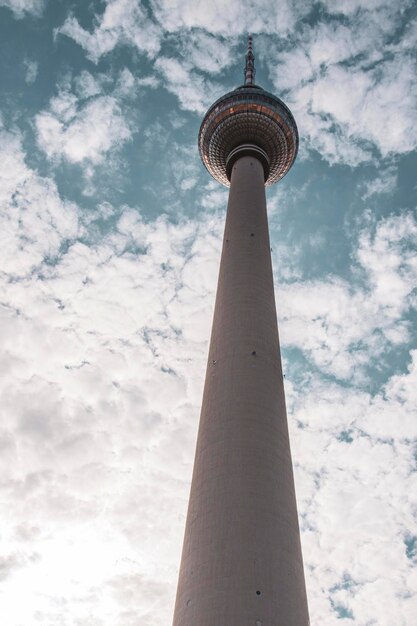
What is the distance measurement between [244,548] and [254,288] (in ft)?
55.3

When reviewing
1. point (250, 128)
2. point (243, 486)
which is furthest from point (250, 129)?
point (243, 486)

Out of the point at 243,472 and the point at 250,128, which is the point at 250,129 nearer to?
the point at 250,128

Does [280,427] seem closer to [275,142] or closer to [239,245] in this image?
[239,245]

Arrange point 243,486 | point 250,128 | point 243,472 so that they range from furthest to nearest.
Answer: point 250,128 < point 243,472 < point 243,486

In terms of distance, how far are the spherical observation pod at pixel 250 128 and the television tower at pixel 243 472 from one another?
9304 mm

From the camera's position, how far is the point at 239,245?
4116 cm

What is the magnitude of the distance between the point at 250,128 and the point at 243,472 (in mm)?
34046

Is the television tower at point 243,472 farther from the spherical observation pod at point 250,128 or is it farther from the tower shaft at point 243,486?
the spherical observation pod at point 250,128

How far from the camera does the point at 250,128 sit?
52500 millimetres

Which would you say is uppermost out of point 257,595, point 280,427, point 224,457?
point 280,427

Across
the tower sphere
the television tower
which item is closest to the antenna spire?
the tower sphere

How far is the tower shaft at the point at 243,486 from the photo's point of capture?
77.4 ft

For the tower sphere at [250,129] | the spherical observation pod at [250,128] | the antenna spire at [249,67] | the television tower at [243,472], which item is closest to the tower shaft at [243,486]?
the television tower at [243,472]

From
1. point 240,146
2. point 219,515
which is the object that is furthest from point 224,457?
point 240,146
